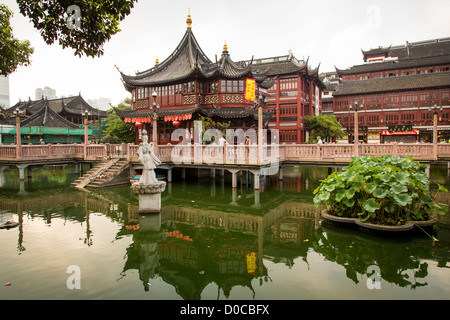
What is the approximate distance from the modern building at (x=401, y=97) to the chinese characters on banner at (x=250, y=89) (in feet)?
53.4

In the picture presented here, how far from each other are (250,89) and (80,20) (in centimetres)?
1618

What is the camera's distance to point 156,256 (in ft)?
22.7

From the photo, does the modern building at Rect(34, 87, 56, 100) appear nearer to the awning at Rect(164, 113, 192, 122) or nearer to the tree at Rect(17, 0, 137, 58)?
the awning at Rect(164, 113, 192, 122)

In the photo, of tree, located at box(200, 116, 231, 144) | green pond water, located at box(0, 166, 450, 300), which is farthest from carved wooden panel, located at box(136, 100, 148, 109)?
green pond water, located at box(0, 166, 450, 300)

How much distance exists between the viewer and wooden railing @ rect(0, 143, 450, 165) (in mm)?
14562

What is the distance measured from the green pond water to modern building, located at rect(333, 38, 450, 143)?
26.4 m

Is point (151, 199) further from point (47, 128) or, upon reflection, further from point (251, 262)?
point (47, 128)

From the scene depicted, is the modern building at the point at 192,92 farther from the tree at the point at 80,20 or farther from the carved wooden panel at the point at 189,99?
the tree at the point at 80,20

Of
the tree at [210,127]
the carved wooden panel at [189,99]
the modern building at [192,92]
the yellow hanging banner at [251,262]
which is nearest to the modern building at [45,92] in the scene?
the modern building at [192,92]

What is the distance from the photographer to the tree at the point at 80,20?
5.18 m

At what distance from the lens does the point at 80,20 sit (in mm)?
5391

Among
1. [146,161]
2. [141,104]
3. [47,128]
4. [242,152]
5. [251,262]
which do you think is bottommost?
[251,262]

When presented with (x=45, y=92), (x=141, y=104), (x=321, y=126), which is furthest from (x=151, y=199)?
(x=45, y=92)
